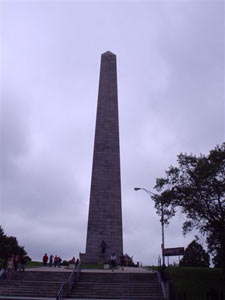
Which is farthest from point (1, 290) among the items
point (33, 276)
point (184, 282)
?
point (184, 282)

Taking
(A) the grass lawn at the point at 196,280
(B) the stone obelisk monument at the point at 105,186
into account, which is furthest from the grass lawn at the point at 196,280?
(B) the stone obelisk monument at the point at 105,186

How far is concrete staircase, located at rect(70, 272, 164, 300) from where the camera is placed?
69.5 ft

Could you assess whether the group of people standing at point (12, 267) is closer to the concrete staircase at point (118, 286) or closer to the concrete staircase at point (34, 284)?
the concrete staircase at point (34, 284)

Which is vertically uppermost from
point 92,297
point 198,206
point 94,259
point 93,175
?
point 93,175

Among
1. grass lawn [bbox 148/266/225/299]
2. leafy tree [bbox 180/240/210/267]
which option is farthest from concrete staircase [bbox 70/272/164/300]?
leafy tree [bbox 180/240/210/267]

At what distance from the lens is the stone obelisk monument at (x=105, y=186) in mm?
38938

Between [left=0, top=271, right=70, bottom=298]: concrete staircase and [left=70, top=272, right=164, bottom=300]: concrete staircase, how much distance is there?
1.34 metres

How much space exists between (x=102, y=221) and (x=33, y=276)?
15305mm

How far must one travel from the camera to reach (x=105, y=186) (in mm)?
40781

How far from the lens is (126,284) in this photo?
2300 centimetres

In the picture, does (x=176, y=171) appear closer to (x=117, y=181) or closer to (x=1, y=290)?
(x=117, y=181)

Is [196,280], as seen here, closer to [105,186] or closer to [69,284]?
[69,284]

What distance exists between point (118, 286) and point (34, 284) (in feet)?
17.9

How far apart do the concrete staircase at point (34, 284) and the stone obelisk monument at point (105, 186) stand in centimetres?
1283
